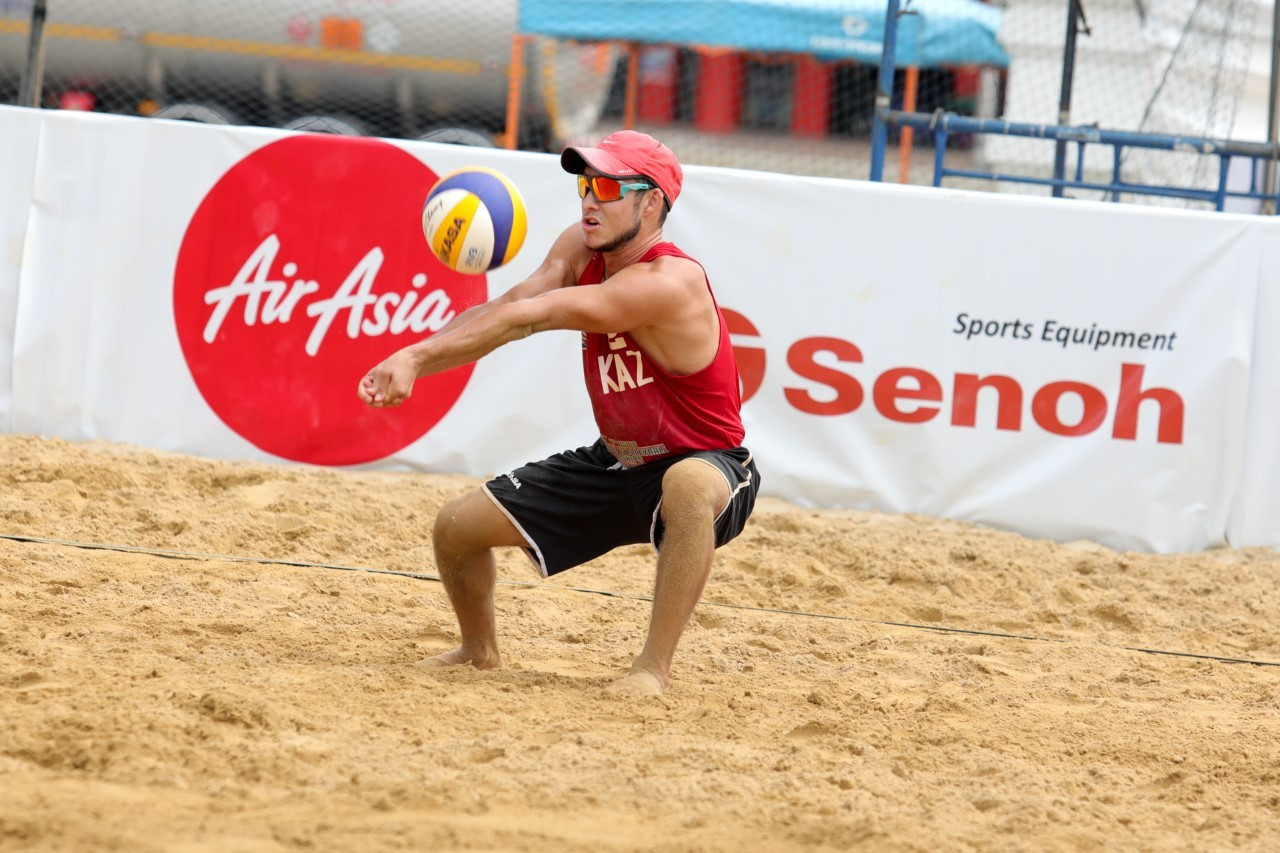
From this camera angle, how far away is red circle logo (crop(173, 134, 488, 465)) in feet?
22.3

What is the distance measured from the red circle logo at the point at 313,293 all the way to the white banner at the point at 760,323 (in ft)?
0.04

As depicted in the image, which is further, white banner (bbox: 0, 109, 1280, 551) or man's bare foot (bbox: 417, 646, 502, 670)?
white banner (bbox: 0, 109, 1280, 551)

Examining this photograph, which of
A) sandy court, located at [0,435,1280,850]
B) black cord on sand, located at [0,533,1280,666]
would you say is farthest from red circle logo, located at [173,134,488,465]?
black cord on sand, located at [0,533,1280,666]

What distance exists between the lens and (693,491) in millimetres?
3867

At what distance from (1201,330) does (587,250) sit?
151 inches

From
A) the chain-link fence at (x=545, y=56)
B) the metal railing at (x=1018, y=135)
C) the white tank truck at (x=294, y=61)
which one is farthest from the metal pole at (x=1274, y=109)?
the white tank truck at (x=294, y=61)

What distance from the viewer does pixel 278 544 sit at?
5516 millimetres

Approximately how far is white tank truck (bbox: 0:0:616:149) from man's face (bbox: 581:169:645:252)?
25.9ft

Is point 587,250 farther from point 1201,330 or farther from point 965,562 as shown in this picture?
point 1201,330

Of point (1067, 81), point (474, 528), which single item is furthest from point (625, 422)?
point (1067, 81)

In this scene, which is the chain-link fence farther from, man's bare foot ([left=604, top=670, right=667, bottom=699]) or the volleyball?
man's bare foot ([left=604, top=670, right=667, bottom=699])

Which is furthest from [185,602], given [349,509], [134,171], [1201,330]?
[1201,330]

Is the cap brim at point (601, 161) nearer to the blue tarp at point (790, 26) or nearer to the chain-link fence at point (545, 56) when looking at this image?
the chain-link fence at point (545, 56)

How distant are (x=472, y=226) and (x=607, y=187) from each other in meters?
0.44
